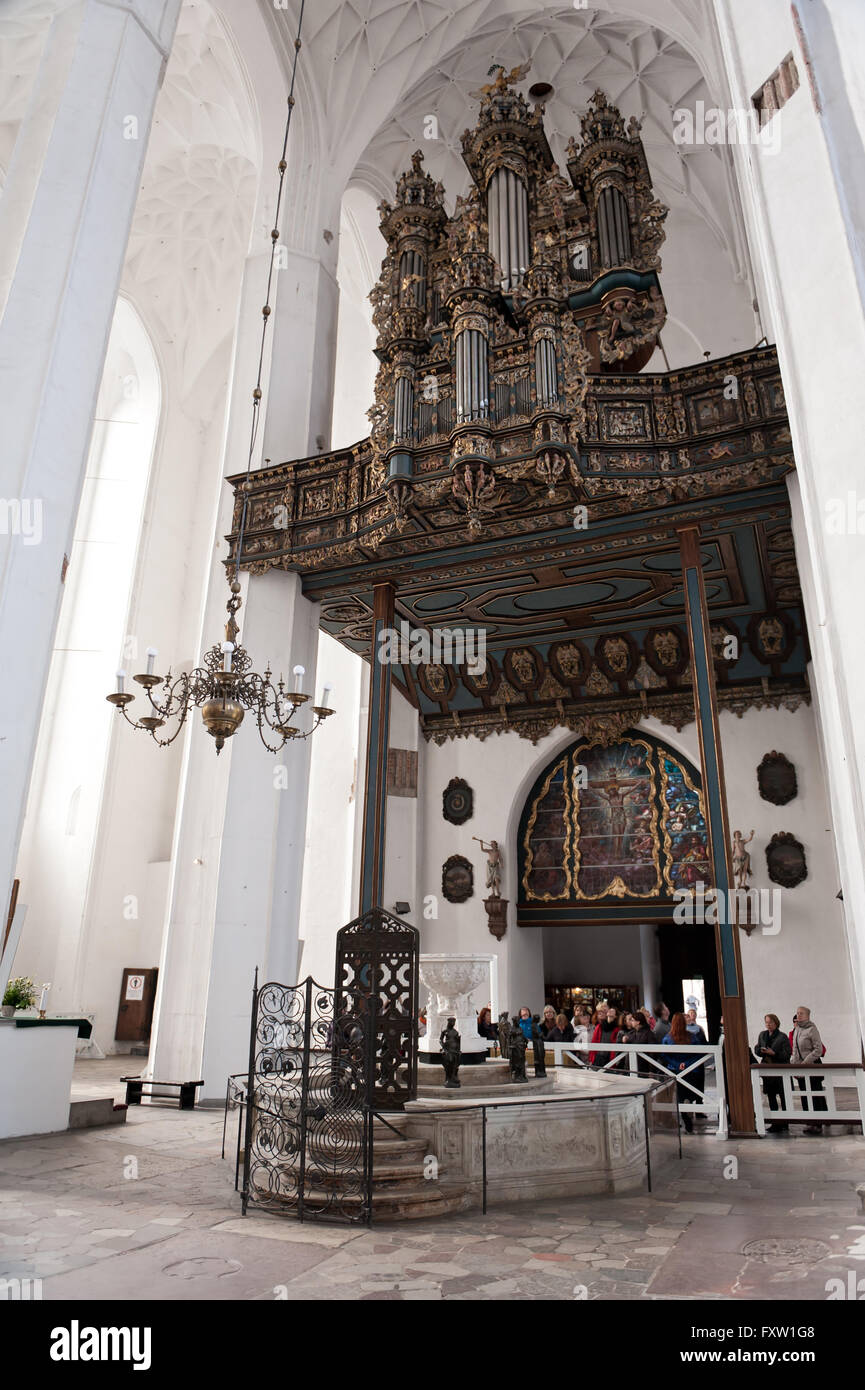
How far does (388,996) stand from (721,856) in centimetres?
350

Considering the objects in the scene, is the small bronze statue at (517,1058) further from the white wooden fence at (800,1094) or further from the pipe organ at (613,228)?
the pipe organ at (613,228)

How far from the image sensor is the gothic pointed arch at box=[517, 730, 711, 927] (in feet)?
42.5

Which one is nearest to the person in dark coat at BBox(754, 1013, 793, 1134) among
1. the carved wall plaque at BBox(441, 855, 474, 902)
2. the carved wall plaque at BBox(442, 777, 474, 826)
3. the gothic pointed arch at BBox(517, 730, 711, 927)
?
the gothic pointed arch at BBox(517, 730, 711, 927)

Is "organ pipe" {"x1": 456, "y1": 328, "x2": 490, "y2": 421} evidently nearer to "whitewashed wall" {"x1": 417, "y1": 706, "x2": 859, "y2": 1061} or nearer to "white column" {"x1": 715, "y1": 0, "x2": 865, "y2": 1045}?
"white column" {"x1": 715, "y1": 0, "x2": 865, "y2": 1045}

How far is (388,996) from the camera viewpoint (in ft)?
19.1

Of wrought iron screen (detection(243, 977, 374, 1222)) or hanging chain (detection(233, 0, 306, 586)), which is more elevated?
hanging chain (detection(233, 0, 306, 586))

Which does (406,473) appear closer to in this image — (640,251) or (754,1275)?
(640,251)

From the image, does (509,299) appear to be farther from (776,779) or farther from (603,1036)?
(603,1036)

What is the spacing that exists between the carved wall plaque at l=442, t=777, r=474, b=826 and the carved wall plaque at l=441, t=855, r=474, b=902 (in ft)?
2.16

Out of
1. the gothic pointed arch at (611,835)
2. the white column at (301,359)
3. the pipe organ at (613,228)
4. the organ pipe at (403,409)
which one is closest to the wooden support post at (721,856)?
the organ pipe at (403,409)

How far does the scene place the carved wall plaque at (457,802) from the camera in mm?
14523

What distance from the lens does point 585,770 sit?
13992mm

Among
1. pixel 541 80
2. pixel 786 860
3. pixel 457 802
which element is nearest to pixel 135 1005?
pixel 457 802
